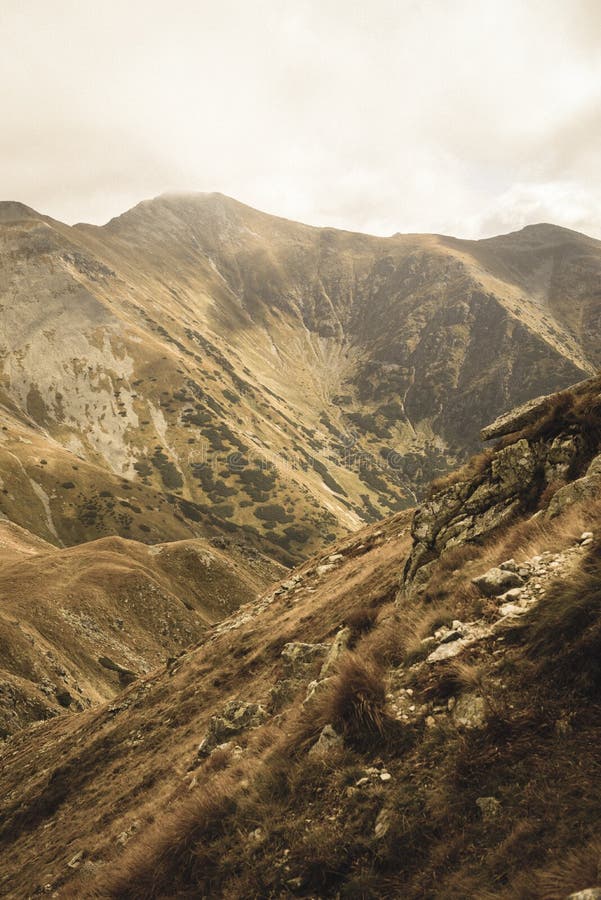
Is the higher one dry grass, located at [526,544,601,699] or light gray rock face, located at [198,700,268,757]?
dry grass, located at [526,544,601,699]

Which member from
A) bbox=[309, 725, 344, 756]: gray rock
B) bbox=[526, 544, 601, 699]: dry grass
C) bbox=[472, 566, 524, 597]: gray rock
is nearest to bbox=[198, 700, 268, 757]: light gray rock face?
bbox=[309, 725, 344, 756]: gray rock

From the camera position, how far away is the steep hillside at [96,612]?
33.7 metres

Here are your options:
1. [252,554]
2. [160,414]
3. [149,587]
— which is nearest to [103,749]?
[149,587]

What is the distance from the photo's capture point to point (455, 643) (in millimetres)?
7906

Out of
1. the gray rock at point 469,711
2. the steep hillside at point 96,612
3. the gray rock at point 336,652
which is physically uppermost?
the gray rock at point 469,711

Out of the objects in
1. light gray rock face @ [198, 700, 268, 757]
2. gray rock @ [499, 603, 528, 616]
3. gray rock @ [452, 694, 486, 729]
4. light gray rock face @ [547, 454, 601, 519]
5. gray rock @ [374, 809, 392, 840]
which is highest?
light gray rock face @ [547, 454, 601, 519]

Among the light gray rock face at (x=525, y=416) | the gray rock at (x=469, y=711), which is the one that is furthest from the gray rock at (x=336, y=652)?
the light gray rock face at (x=525, y=416)

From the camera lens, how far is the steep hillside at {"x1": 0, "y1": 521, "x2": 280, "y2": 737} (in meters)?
33.7

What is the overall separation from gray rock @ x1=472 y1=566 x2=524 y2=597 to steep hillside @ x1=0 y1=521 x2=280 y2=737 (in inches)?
1215

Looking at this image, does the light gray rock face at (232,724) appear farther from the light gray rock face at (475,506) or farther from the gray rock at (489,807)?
the gray rock at (489,807)

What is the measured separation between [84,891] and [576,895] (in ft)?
26.5

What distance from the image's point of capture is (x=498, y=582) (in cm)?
880

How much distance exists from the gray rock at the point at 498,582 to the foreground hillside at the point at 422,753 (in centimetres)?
4

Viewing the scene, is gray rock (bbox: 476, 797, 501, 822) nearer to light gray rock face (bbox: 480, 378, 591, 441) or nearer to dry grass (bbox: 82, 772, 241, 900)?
dry grass (bbox: 82, 772, 241, 900)
